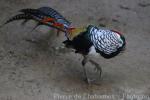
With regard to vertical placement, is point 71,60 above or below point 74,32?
below

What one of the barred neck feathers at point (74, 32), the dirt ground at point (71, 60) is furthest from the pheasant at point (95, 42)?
the dirt ground at point (71, 60)

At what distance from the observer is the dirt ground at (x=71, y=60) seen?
A: 5297 millimetres

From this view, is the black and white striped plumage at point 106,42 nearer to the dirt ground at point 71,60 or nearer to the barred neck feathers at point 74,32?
the barred neck feathers at point 74,32

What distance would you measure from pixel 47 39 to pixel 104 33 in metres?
1.44

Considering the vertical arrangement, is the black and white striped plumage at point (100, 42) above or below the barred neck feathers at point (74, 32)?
below

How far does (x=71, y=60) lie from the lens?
608 cm

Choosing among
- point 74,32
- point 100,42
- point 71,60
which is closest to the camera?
point 100,42

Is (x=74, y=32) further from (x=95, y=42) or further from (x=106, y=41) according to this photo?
(x=106, y=41)

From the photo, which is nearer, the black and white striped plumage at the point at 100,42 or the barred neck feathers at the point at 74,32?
the black and white striped plumage at the point at 100,42

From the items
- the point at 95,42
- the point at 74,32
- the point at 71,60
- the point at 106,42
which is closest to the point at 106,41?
the point at 106,42

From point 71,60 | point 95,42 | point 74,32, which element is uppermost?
point 74,32

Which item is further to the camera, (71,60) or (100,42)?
(71,60)

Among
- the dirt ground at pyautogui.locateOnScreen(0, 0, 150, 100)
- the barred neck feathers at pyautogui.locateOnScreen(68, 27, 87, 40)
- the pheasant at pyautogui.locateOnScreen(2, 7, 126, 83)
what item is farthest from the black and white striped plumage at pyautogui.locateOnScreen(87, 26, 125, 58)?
the dirt ground at pyautogui.locateOnScreen(0, 0, 150, 100)

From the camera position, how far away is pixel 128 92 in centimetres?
536
